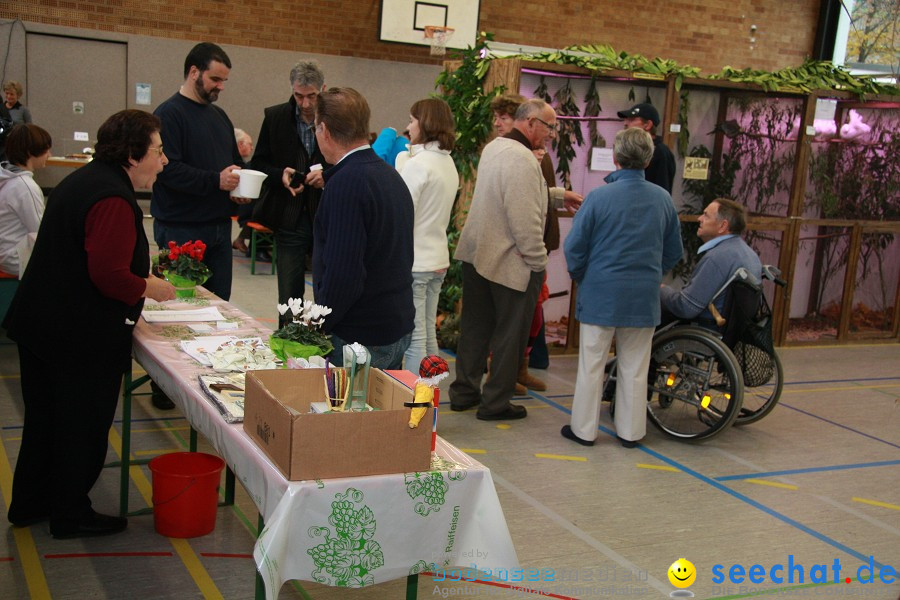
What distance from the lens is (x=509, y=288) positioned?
15.1 feet

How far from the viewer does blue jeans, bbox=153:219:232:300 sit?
4.16 m

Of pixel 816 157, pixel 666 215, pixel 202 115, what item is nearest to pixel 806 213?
pixel 816 157

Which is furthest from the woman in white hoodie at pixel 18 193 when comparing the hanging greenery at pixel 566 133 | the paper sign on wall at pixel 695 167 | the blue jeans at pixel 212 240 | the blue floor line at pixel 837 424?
the blue floor line at pixel 837 424

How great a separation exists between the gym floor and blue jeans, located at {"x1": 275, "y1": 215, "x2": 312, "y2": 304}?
34.6 inches

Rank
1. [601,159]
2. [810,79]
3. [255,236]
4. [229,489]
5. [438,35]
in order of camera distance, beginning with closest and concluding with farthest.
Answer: [229,489] < [601,159] < [810,79] < [255,236] < [438,35]

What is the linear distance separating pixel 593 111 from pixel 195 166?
3205 mm

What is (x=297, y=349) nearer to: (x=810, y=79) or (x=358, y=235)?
(x=358, y=235)

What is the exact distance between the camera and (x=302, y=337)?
2518 millimetres

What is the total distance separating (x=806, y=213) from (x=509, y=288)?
147 inches

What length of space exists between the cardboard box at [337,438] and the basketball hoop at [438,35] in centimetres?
1045

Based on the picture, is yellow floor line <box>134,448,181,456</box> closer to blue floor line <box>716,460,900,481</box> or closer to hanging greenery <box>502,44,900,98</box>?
blue floor line <box>716,460,900,481</box>

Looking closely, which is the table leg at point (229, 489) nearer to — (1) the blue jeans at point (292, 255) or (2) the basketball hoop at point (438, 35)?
(1) the blue jeans at point (292, 255)

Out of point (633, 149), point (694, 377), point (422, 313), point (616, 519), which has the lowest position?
point (616, 519)

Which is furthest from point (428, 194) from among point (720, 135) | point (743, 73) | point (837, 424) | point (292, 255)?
point (743, 73)
